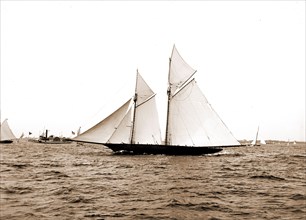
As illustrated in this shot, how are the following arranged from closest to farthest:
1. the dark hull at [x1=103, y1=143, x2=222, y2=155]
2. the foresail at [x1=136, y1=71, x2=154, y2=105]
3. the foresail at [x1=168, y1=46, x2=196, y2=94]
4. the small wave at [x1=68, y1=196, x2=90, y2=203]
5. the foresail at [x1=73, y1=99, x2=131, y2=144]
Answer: the small wave at [x1=68, y1=196, x2=90, y2=203], the foresail at [x1=73, y1=99, x2=131, y2=144], the dark hull at [x1=103, y1=143, x2=222, y2=155], the foresail at [x1=136, y1=71, x2=154, y2=105], the foresail at [x1=168, y1=46, x2=196, y2=94]

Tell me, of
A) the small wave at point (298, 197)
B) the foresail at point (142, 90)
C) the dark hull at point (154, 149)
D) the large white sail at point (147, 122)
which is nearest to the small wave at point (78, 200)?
the small wave at point (298, 197)

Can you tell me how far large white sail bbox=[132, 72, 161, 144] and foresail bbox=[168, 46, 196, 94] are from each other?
466 cm

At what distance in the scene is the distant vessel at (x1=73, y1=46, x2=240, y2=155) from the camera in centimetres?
4416

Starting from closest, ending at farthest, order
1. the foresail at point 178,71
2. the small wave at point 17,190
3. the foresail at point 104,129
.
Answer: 1. the small wave at point 17,190
2. the foresail at point 104,129
3. the foresail at point 178,71

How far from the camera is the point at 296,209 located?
1254 centimetres

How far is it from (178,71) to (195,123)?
387 inches

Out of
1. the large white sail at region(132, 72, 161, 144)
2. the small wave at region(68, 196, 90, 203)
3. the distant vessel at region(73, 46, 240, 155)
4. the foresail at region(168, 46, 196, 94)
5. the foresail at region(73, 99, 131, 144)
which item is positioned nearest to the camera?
the small wave at region(68, 196, 90, 203)

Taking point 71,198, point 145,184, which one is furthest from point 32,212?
point 145,184

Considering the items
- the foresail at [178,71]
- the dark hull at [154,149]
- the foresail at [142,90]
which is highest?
the foresail at [178,71]

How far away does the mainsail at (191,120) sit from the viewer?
146ft

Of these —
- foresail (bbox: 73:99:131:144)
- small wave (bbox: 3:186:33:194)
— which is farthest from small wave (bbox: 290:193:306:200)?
foresail (bbox: 73:99:131:144)

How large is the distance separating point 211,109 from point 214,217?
33.7 m

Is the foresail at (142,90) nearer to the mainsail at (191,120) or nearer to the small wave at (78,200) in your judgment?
the mainsail at (191,120)

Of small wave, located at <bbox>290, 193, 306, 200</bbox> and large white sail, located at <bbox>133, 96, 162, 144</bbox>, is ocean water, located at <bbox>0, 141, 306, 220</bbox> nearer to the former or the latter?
small wave, located at <bbox>290, 193, 306, 200</bbox>
